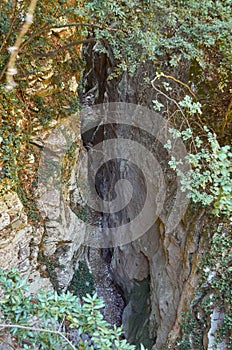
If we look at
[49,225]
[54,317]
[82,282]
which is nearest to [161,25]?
[54,317]

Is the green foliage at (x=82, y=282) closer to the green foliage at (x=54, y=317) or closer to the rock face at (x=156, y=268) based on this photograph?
the rock face at (x=156, y=268)

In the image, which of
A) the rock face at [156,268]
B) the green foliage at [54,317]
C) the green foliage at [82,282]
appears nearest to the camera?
the green foliage at [54,317]

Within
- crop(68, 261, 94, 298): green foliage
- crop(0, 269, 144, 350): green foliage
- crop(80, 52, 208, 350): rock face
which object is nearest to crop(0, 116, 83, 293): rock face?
crop(68, 261, 94, 298): green foliage

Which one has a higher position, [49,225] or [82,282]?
[49,225]

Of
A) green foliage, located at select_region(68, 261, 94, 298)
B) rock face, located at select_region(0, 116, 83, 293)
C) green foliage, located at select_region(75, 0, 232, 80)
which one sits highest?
green foliage, located at select_region(75, 0, 232, 80)

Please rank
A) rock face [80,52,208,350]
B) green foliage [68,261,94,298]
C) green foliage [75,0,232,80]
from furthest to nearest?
green foliage [68,261,94,298], rock face [80,52,208,350], green foliage [75,0,232,80]

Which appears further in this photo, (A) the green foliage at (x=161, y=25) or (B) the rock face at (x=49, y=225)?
(B) the rock face at (x=49, y=225)

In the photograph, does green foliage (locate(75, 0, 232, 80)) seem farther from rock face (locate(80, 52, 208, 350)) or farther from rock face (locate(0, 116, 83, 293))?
rock face (locate(0, 116, 83, 293))

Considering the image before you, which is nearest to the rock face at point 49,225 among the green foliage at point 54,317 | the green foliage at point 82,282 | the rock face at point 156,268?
the green foliage at point 82,282

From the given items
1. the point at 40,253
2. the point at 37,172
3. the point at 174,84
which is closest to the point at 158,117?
the point at 174,84

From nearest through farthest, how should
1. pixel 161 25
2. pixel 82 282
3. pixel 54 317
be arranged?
pixel 54 317, pixel 161 25, pixel 82 282

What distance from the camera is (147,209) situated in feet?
18.9

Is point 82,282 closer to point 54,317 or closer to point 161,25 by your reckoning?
point 54,317

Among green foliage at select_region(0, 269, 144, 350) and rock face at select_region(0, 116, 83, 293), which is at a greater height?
rock face at select_region(0, 116, 83, 293)
